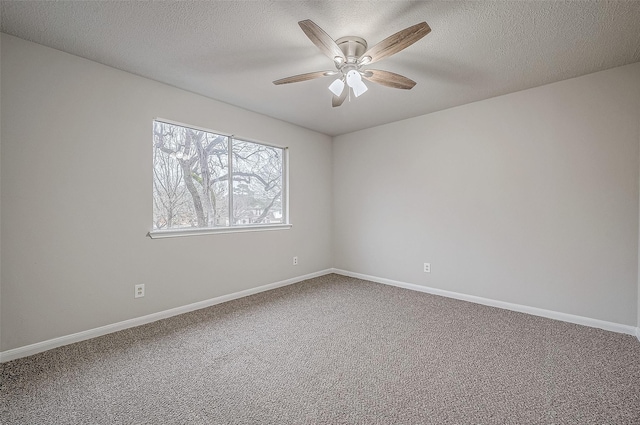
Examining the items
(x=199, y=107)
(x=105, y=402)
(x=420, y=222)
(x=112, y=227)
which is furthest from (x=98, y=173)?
(x=420, y=222)

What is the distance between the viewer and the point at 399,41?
1.75 m

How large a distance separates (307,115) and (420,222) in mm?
2088

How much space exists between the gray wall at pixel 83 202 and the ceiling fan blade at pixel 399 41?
2.09 m

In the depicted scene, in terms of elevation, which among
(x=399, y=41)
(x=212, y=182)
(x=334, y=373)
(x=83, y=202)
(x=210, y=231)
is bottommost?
(x=334, y=373)

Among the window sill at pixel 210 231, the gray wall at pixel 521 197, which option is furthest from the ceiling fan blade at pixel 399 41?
the window sill at pixel 210 231

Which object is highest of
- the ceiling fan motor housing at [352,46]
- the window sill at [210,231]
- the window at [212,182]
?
the ceiling fan motor housing at [352,46]

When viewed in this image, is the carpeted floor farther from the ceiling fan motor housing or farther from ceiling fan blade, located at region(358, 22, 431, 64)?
the ceiling fan motor housing

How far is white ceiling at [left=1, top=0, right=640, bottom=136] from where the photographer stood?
5.83 feet

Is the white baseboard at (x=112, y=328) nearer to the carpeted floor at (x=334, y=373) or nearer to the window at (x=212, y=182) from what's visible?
the carpeted floor at (x=334, y=373)

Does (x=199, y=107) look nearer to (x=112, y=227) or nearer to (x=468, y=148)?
(x=112, y=227)

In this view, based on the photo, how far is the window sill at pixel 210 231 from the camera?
9.18 feet

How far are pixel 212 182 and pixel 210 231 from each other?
0.58m

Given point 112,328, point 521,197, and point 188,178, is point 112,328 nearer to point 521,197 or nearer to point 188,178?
point 188,178

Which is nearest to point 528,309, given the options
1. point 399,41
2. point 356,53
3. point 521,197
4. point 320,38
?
point 521,197
